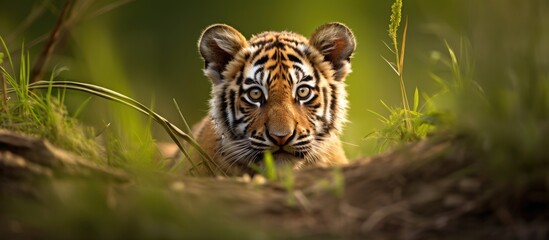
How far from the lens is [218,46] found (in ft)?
19.3

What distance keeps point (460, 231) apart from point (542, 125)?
46cm

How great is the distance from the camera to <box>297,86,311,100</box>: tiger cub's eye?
→ 5.49 meters

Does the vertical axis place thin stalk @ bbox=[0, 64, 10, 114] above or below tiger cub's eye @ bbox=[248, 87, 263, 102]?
above

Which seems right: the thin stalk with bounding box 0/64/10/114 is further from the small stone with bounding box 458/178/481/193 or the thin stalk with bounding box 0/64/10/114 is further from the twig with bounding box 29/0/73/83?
the small stone with bounding box 458/178/481/193

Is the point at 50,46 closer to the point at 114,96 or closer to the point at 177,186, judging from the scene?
the point at 114,96

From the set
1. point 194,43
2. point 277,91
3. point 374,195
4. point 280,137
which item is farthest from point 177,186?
point 194,43

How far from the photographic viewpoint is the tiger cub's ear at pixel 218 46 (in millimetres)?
5809

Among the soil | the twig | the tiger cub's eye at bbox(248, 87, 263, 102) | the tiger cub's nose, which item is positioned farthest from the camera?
the twig

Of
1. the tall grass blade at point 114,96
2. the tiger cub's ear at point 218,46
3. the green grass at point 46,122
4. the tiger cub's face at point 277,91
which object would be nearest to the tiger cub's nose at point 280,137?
the tiger cub's face at point 277,91

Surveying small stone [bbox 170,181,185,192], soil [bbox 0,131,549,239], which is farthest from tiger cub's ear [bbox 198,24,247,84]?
small stone [bbox 170,181,185,192]

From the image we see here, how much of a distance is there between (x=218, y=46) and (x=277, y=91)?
70cm

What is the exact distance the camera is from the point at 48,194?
10.1 feet

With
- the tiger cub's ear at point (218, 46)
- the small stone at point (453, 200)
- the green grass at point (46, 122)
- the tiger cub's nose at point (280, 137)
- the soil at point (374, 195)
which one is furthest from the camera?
the tiger cub's ear at point (218, 46)

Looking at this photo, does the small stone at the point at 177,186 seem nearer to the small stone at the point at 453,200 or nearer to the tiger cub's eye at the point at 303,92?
the small stone at the point at 453,200
